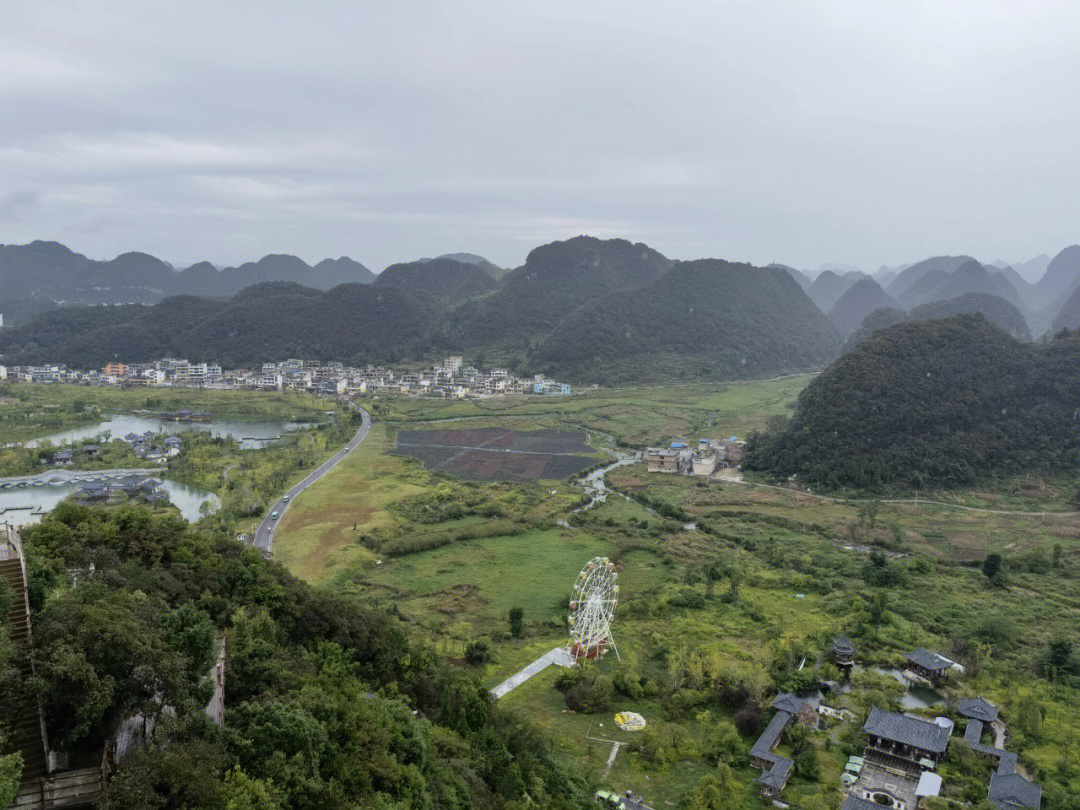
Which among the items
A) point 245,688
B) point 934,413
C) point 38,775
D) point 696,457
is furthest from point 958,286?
point 38,775

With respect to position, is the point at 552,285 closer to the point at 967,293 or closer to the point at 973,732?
the point at 967,293

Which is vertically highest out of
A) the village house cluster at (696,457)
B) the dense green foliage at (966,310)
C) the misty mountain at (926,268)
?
the misty mountain at (926,268)

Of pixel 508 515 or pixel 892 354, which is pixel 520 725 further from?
pixel 892 354

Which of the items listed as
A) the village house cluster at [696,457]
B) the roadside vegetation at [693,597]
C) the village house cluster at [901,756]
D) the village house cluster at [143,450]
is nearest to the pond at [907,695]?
the roadside vegetation at [693,597]

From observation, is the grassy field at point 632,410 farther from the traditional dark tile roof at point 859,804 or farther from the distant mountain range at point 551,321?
the traditional dark tile roof at point 859,804

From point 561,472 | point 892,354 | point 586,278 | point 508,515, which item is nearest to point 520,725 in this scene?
point 508,515

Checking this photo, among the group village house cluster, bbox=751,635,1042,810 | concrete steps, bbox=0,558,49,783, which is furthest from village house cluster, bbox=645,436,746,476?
concrete steps, bbox=0,558,49,783
